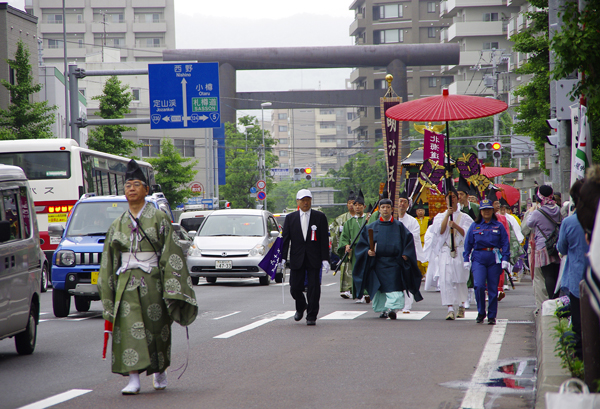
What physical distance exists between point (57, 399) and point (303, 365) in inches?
95.8

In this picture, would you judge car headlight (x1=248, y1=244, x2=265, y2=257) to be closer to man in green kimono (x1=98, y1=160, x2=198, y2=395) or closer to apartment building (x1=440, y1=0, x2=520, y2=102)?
man in green kimono (x1=98, y1=160, x2=198, y2=395)

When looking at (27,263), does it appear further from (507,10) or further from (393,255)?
(507,10)

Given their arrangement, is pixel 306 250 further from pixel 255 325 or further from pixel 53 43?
pixel 53 43

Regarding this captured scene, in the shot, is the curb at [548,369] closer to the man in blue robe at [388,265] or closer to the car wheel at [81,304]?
the man in blue robe at [388,265]

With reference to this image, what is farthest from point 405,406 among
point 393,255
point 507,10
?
point 507,10

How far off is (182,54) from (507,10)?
35.6 metres

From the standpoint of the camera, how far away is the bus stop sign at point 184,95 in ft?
82.2

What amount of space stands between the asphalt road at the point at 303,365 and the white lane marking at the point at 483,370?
13 millimetres

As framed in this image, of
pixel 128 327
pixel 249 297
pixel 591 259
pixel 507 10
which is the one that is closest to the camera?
pixel 591 259

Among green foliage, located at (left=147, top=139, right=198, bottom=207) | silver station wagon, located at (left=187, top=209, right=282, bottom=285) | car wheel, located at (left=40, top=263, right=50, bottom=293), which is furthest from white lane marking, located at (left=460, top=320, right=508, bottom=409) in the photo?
green foliage, located at (left=147, top=139, right=198, bottom=207)

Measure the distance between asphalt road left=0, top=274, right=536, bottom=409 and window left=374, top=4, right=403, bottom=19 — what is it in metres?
79.0

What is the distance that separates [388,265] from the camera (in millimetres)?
11828

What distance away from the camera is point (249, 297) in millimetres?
16266

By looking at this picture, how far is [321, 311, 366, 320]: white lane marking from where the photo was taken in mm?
12148
